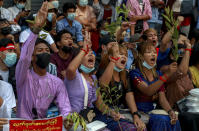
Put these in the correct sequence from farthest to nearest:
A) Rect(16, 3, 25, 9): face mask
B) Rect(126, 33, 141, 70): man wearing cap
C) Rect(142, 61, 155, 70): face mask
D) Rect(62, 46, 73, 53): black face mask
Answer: Rect(16, 3, 25, 9): face mask
Rect(126, 33, 141, 70): man wearing cap
Rect(62, 46, 73, 53): black face mask
Rect(142, 61, 155, 70): face mask

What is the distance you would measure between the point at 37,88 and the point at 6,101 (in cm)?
45

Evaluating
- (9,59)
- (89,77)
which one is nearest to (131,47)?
(89,77)

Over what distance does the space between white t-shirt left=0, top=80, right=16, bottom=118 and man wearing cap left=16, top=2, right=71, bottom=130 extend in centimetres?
14

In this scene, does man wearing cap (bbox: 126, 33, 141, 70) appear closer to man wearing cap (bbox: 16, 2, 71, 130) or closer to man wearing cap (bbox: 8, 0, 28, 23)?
man wearing cap (bbox: 16, 2, 71, 130)

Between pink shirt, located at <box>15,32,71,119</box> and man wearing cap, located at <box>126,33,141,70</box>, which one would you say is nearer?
pink shirt, located at <box>15,32,71,119</box>

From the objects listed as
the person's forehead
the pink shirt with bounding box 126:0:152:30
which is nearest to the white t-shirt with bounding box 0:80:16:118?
the person's forehead

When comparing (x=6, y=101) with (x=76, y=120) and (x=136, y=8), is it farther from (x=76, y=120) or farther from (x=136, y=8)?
(x=136, y=8)

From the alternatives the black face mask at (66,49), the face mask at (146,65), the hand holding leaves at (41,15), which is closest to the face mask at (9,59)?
the black face mask at (66,49)

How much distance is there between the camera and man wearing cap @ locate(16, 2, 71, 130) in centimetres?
432

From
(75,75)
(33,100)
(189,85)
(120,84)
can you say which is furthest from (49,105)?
(189,85)

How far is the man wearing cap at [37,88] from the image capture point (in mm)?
4320

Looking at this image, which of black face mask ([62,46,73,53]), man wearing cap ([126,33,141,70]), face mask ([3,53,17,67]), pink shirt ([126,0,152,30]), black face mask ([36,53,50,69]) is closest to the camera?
black face mask ([36,53,50,69])

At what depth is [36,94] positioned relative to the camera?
4398 millimetres

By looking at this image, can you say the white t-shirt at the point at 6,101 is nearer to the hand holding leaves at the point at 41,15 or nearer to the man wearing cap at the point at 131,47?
the hand holding leaves at the point at 41,15
